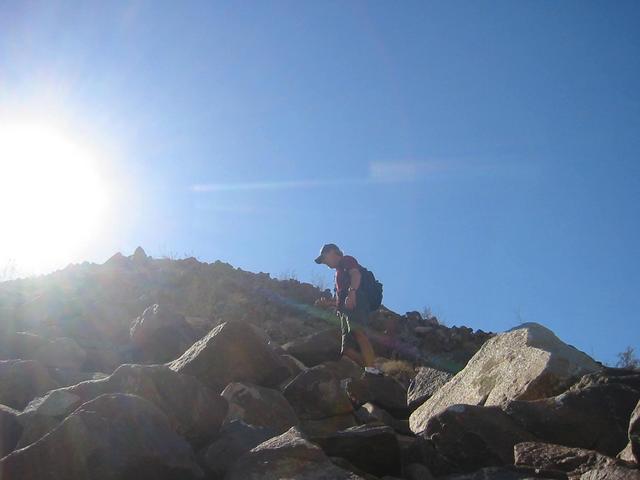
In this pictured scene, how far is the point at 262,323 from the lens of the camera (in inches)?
494

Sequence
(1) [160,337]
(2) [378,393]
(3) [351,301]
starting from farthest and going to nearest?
(3) [351,301], (1) [160,337], (2) [378,393]

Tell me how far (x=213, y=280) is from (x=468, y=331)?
5.92 metres

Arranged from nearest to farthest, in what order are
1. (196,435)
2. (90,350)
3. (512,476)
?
1. (512,476)
2. (196,435)
3. (90,350)

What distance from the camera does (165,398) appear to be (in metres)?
4.32

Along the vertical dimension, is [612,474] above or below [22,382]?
below

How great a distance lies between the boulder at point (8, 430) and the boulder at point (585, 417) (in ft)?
10.0

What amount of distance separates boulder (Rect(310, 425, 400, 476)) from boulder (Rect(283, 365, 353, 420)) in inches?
61.5

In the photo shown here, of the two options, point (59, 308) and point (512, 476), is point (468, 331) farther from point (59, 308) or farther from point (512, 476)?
point (512, 476)

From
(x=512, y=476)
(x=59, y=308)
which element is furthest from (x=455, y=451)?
(x=59, y=308)

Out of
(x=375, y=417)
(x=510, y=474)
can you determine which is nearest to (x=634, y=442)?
(x=510, y=474)

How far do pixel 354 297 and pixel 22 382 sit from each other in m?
4.05

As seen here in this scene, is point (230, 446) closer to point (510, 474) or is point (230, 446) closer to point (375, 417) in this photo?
point (510, 474)

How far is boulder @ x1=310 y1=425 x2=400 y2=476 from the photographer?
3588mm

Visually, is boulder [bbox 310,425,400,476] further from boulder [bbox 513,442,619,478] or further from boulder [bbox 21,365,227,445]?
boulder [bbox 21,365,227,445]
